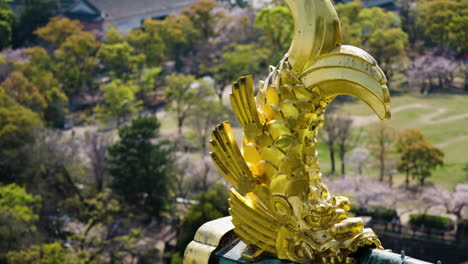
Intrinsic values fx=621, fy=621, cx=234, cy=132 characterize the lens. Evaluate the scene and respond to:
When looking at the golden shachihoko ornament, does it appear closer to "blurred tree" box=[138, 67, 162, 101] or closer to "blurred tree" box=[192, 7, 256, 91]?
"blurred tree" box=[138, 67, 162, 101]

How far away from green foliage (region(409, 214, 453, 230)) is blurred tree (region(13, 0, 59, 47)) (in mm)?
26107

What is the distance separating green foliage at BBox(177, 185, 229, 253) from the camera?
1556cm

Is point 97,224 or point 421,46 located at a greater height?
point 421,46

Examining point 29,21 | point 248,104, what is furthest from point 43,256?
point 29,21

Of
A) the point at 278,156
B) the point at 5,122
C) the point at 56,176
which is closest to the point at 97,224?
the point at 56,176

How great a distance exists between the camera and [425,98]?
29.2 meters

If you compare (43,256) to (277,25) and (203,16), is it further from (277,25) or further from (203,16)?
(203,16)

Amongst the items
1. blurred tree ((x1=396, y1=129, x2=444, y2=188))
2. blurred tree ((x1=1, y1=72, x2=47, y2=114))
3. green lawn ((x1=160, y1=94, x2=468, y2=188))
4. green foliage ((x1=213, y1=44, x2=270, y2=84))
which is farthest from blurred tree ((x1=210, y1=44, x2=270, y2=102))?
blurred tree ((x1=396, y1=129, x2=444, y2=188))

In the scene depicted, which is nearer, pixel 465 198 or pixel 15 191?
pixel 15 191

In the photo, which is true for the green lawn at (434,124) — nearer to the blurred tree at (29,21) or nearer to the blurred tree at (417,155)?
the blurred tree at (417,155)

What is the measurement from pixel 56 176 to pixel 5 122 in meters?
2.33

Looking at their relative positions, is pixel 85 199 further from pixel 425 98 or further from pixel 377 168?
pixel 425 98

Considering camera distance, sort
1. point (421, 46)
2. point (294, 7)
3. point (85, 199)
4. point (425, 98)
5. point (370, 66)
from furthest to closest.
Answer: point (421, 46), point (425, 98), point (85, 199), point (294, 7), point (370, 66)

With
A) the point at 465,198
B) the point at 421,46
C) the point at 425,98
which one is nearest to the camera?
the point at 465,198
